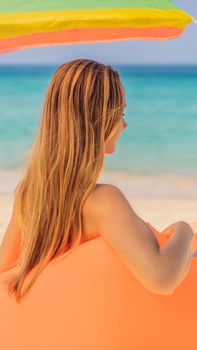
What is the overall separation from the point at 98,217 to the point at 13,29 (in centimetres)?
94

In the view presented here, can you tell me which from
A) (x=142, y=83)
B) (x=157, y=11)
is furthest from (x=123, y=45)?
(x=157, y=11)

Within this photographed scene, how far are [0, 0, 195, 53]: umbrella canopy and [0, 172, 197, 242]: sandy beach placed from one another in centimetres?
267

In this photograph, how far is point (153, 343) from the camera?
1974 millimetres

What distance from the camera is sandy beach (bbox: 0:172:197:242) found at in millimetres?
6047

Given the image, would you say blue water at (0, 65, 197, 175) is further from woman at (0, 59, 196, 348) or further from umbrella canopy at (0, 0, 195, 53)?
woman at (0, 59, 196, 348)

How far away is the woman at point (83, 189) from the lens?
71.5 inches

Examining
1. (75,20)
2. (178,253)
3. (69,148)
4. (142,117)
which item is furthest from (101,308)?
(142,117)

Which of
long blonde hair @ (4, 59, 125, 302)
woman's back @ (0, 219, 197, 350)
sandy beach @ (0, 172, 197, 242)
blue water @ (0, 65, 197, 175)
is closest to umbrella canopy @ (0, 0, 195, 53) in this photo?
long blonde hair @ (4, 59, 125, 302)

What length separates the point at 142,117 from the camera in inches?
578

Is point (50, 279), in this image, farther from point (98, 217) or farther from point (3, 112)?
point (3, 112)

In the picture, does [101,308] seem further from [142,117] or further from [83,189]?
[142,117]

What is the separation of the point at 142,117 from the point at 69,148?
12848 millimetres

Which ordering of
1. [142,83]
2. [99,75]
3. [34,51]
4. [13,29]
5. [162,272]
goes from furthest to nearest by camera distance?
1. [34,51]
2. [142,83]
3. [13,29]
4. [99,75]
5. [162,272]

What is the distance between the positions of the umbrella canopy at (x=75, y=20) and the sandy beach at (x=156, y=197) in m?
2.67
